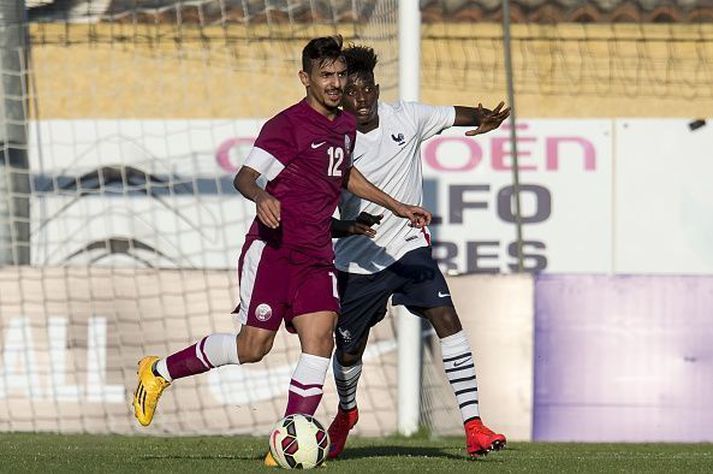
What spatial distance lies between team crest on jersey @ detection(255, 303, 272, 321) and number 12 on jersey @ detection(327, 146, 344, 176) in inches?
27.5

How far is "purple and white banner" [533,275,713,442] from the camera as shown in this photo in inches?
437

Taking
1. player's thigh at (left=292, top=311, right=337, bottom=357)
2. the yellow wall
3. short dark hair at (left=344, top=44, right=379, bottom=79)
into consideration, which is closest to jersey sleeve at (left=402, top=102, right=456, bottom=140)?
short dark hair at (left=344, top=44, right=379, bottom=79)

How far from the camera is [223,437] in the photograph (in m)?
10.9

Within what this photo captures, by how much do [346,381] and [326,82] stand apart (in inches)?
76.5

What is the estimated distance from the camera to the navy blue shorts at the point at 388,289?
8258mm

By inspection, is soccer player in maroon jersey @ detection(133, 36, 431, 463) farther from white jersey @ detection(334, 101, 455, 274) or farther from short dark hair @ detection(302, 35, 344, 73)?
white jersey @ detection(334, 101, 455, 274)

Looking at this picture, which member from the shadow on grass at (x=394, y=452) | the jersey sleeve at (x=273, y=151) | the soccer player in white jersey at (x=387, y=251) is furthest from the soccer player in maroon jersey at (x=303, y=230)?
the shadow on grass at (x=394, y=452)

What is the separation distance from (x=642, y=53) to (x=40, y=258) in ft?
20.5

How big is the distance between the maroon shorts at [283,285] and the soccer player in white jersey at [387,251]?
2.38 ft

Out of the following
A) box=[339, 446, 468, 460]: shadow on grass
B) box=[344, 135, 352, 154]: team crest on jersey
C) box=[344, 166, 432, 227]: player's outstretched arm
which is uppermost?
box=[344, 135, 352, 154]: team crest on jersey

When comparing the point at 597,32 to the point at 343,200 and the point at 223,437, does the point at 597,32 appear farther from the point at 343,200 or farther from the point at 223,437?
the point at 343,200

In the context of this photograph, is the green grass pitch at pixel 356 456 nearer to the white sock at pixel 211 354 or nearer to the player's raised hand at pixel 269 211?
the white sock at pixel 211 354

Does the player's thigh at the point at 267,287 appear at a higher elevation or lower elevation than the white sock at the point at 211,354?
higher

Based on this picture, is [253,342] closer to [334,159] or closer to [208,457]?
[208,457]
